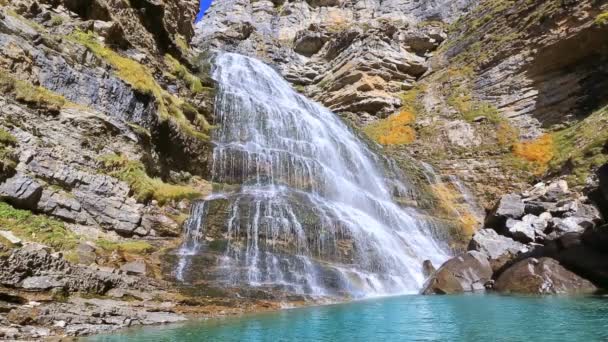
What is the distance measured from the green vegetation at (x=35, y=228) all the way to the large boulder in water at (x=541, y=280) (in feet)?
46.2

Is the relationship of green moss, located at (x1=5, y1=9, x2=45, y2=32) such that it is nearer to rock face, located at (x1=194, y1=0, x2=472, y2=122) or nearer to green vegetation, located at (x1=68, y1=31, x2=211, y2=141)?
green vegetation, located at (x1=68, y1=31, x2=211, y2=141)

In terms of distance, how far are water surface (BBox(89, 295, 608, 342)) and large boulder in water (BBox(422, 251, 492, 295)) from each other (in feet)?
11.6

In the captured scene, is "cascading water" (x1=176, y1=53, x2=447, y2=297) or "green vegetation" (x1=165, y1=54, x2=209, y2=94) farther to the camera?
"green vegetation" (x1=165, y1=54, x2=209, y2=94)

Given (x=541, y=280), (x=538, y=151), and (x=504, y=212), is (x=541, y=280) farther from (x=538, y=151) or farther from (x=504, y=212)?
(x=538, y=151)

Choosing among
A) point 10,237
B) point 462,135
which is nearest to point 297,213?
point 10,237

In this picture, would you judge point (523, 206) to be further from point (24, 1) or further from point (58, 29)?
point (24, 1)

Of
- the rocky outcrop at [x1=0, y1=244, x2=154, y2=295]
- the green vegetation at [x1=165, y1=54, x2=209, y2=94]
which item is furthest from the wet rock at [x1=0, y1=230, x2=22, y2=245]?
the green vegetation at [x1=165, y1=54, x2=209, y2=94]

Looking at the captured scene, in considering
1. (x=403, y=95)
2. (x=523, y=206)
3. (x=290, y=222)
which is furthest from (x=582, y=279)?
(x=403, y=95)

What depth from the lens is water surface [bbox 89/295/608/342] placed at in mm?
8680

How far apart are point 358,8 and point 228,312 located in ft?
189

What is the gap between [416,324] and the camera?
10.3 meters

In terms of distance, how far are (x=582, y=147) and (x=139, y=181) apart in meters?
24.7

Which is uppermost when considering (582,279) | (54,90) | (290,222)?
(54,90)

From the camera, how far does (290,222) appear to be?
1697 centimetres
